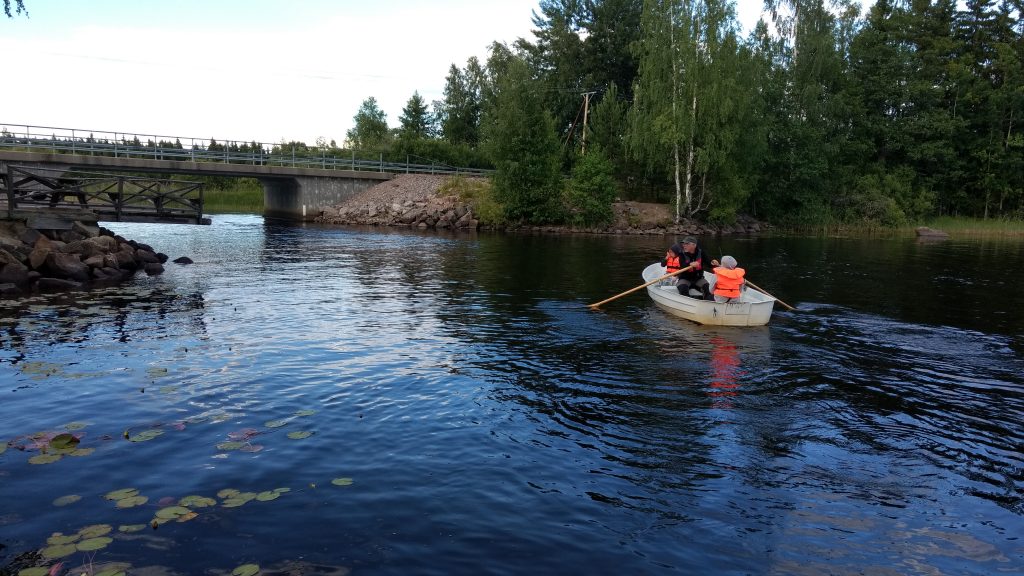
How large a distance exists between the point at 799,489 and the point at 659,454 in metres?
1.49

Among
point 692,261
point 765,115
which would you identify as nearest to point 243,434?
point 692,261

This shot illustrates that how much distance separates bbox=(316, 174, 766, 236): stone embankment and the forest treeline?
162cm

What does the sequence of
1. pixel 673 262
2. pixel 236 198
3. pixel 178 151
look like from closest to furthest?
pixel 673 262, pixel 178 151, pixel 236 198

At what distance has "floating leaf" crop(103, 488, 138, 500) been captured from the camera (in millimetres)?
6266

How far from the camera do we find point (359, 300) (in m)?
17.8

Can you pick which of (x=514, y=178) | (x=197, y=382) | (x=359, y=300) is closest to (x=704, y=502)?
(x=197, y=382)

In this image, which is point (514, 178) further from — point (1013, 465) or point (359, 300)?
point (1013, 465)

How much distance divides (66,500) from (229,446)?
66.1 inches

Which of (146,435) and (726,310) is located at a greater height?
(726,310)

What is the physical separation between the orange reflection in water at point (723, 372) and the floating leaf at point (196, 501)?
6428 mm

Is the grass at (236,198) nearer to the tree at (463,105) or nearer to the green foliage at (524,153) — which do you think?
Result: the tree at (463,105)

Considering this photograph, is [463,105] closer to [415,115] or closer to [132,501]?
[415,115]

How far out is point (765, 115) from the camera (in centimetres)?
5153

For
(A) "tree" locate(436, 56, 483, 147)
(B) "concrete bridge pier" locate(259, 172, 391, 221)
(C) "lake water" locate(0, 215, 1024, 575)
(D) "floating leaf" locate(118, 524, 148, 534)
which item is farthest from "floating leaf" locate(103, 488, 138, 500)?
(A) "tree" locate(436, 56, 483, 147)
